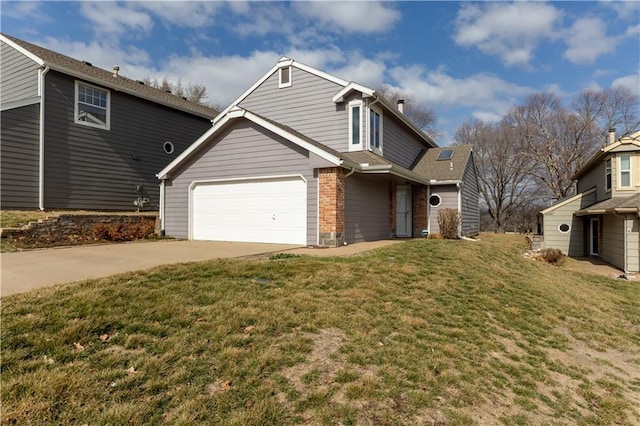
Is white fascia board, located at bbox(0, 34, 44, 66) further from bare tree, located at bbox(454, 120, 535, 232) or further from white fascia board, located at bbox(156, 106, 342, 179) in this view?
bare tree, located at bbox(454, 120, 535, 232)

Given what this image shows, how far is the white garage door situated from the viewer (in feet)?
35.2

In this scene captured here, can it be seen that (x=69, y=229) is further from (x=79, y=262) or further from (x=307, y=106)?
(x=307, y=106)

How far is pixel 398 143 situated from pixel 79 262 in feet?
43.3

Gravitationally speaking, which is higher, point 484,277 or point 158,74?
point 158,74

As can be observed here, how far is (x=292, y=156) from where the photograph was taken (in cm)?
1073

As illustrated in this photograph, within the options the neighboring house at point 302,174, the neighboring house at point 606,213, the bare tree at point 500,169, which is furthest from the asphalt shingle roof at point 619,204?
the bare tree at point 500,169

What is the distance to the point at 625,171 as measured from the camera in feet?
48.6

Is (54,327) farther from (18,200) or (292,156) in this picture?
(18,200)

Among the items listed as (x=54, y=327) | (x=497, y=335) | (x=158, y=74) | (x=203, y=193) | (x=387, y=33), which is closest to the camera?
(x=54, y=327)

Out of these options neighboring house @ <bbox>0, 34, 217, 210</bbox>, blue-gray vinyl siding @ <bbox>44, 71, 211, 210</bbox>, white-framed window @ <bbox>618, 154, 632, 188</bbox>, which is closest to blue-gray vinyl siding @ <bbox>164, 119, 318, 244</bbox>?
blue-gray vinyl siding @ <bbox>44, 71, 211, 210</bbox>

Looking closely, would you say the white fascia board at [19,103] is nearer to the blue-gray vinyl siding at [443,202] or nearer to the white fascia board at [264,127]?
the white fascia board at [264,127]

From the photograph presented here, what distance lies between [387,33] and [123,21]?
35.0 feet

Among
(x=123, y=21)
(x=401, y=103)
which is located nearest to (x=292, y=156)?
(x=123, y=21)

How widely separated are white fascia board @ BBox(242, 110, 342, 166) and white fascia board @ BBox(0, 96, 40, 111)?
7.38 meters
